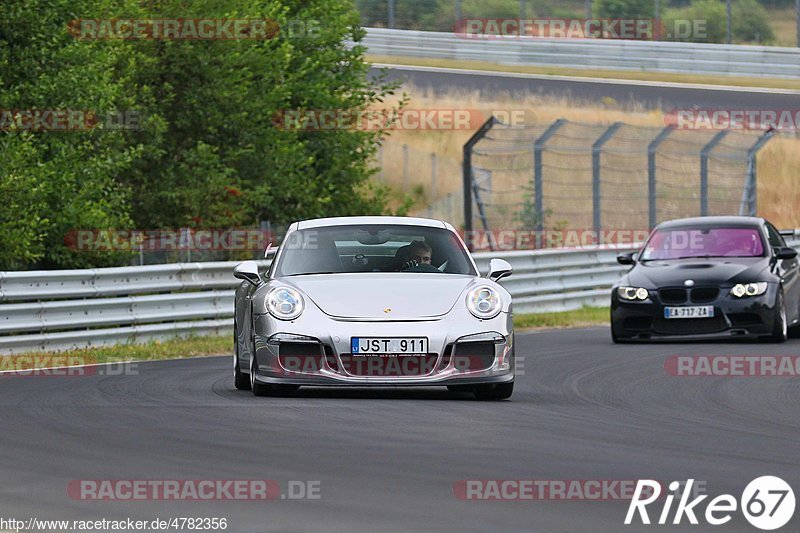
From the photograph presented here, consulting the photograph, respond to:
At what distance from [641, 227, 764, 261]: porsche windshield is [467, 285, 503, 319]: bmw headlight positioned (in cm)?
741

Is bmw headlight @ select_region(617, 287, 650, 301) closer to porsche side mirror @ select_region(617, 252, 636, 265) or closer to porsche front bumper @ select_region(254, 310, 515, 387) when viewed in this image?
porsche side mirror @ select_region(617, 252, 636, 265)

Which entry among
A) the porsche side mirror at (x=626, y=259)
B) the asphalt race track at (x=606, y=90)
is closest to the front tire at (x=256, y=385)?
the porsche side mirror at (x=626, y=259)

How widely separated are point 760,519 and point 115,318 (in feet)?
37.8

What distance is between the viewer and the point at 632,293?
682 inches

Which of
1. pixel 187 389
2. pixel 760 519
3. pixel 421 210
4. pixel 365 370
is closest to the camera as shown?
pixel 760 519

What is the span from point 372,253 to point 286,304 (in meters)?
1.34

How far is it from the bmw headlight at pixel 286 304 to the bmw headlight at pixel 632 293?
23.0 ft

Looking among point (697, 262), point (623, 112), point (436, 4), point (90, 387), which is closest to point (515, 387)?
point (90, 387)

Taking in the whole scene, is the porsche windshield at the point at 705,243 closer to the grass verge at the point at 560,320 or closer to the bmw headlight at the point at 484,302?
the grass verge at the point at 560,320

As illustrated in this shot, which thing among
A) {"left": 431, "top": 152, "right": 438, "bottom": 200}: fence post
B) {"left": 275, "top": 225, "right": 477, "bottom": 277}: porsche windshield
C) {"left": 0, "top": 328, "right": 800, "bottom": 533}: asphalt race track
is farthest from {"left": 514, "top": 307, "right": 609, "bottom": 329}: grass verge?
{"left": 431, "top": 152, "right": 438, "bottom": 200}: fence post

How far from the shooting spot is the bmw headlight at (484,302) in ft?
35.6

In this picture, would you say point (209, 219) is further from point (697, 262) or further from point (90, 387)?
point (90, 387)

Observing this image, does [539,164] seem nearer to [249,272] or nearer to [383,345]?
[249,272]

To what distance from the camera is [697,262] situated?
17.6 metres
